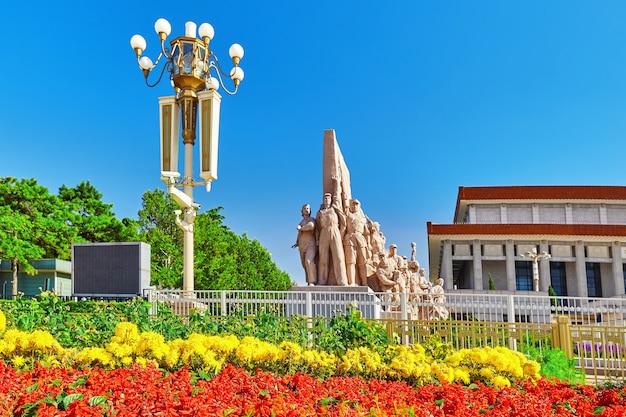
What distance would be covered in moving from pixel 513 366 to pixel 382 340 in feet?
5.40

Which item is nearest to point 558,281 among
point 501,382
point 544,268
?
point 544,268

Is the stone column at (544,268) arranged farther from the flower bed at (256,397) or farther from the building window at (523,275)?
the flower bed at (256,397)

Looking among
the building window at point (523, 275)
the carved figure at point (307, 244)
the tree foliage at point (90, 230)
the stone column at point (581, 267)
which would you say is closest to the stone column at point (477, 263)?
the building window at point (523, 275)

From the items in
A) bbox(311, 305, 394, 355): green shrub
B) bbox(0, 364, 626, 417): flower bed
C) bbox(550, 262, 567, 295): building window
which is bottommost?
bbox(0, 364, 626, 417): flower bed

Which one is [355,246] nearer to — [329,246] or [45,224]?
[329,246]

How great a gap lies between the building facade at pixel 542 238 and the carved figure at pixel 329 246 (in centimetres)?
2614

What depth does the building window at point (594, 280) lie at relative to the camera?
138 ft

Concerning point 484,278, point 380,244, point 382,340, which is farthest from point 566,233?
point 382,340

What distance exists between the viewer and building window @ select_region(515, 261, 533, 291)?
4247 centimetres

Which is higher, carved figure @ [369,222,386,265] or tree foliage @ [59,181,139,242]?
tree foliage @ [59,181,139,242]

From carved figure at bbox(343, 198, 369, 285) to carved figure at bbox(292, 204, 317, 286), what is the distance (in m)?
0.90

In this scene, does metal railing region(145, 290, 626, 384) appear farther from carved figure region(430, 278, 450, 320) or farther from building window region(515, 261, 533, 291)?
building window region(515, 261, 533, 291)

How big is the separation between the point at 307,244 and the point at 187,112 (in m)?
4.65

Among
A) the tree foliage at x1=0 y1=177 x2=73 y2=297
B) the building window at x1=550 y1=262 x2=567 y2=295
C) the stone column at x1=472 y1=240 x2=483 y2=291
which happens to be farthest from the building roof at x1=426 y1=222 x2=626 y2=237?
the tree foliage at x1=0 y1=177 x2=73 y2=297
